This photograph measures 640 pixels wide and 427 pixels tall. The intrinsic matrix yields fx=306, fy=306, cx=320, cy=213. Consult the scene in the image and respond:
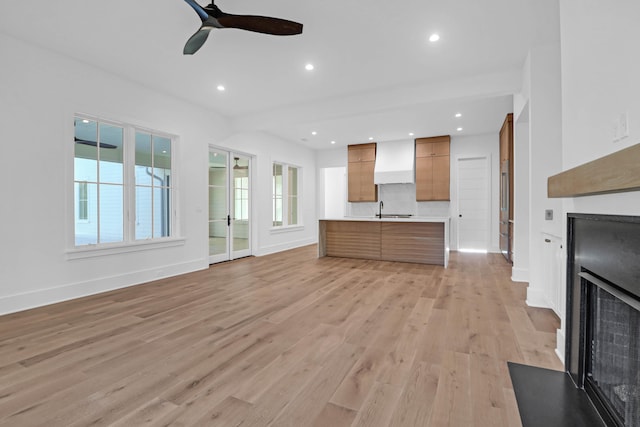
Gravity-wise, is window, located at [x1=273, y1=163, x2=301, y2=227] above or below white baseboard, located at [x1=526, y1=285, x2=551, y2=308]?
above

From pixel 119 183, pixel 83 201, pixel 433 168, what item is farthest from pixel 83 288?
pixel 433 168

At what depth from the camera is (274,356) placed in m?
2.21

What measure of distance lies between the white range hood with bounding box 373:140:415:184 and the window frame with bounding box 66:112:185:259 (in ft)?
16.6

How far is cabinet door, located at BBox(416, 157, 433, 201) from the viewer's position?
770 cm

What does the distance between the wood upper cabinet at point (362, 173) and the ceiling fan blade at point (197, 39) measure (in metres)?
6.17

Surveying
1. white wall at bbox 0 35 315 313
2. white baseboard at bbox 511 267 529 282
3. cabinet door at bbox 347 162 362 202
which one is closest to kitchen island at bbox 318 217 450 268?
white baseboard at bbox 511 267 529 282

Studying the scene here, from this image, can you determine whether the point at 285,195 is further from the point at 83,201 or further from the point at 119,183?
the point at 83,201

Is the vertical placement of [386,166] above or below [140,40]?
below

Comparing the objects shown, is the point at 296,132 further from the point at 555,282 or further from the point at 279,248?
the point at 555,282

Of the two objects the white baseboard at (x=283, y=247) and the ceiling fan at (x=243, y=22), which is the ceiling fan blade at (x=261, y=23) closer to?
the ceiling fan at (x=243, y=22)

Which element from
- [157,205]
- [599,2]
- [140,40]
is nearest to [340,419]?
[599,2]

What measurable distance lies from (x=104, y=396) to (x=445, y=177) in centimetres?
750

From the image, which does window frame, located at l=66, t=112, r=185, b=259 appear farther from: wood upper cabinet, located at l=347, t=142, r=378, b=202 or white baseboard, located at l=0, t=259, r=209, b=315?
wood upper cabinet, located at l=347, t=142, r=378, b=202

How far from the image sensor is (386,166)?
8133 millimetres
